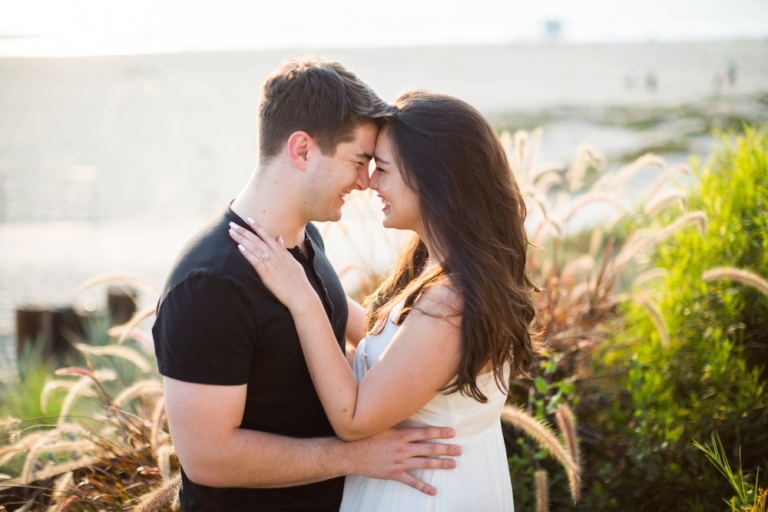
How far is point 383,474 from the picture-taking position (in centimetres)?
223

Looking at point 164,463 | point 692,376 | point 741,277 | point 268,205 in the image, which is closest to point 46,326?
point 164,463

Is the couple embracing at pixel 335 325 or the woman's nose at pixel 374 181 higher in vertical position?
the woman's nose at pixel 374 181

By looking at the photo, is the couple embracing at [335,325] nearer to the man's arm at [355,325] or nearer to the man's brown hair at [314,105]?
the man's brown hair at [314,105]

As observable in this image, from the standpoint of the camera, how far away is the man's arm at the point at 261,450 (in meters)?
2.00

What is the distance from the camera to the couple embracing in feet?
6.67

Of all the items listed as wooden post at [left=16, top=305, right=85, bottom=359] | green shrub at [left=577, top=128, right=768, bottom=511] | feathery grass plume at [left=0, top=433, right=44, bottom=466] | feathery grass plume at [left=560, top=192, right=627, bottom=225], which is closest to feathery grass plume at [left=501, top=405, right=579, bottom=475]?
green shrub at [left=577, top=128, right=768, bottom=511]

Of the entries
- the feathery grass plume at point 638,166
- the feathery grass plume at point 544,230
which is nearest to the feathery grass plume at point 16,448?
the feathery grass plume at point 544,230

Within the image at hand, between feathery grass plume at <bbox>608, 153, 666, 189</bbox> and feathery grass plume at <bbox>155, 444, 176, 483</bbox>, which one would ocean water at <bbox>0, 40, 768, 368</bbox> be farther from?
feathery grass plume at <bbox>608, 153, 666, 189</bbox>

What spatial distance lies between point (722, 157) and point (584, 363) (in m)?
1.94

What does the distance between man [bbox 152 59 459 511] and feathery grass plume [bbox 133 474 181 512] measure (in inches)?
2.8

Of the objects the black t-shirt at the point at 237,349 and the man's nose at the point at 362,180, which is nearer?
the black t-shirt at the point at 237,349

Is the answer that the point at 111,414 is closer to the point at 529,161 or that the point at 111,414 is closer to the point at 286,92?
the point at 286,92

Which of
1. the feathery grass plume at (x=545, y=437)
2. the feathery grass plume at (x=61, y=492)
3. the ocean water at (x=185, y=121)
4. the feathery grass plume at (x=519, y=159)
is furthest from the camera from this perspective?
the ocean water at (x=185, y=121)

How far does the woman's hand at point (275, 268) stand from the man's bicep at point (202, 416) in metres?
0.33
